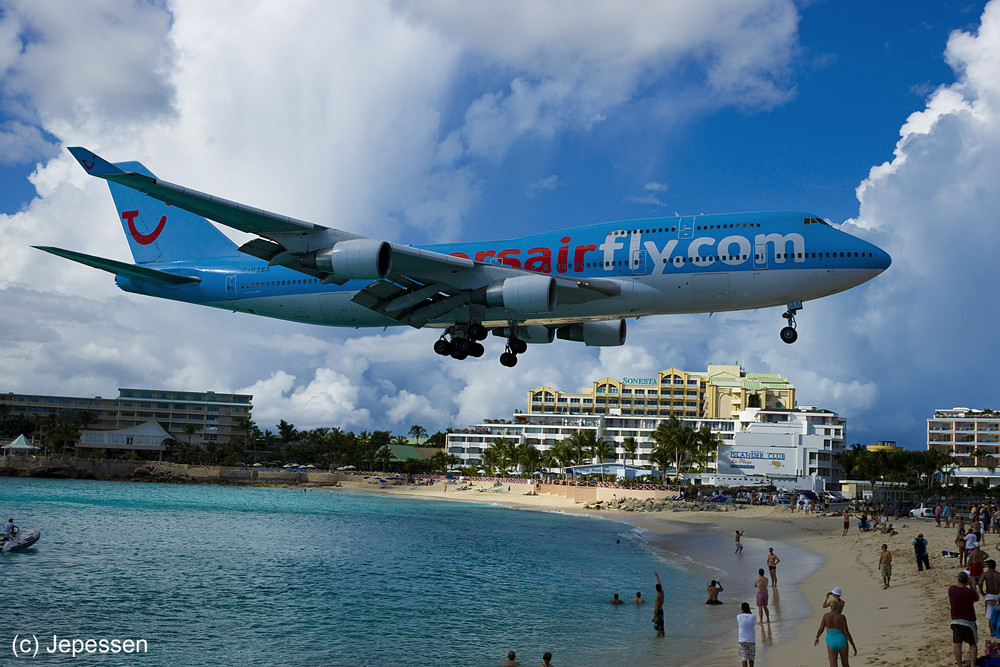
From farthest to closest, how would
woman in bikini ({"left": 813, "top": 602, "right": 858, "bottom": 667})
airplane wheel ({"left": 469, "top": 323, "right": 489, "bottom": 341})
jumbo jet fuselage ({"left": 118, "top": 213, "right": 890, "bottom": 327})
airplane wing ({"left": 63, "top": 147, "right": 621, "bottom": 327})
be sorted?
airplane wheel ({"left": 469, "top": 323, "right": 489, "bottom": 341}) → jumbo jet fuselage ({"left": 118, "top": 213, "right": 890, "bottom": 327}) → airplane wing ({"left": 63, "top": 147, "right": 621, "bottom": 327}) → woman in bikini ({"left": 813, "top": 602, "right": 858, "bottom": 667})

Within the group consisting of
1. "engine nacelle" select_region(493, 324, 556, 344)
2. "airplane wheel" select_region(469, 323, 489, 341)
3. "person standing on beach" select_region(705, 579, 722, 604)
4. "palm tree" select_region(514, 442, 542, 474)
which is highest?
"engine nacelle" select_region(493, 324, 556, 344)

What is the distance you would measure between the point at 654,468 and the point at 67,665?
130043 millimetres

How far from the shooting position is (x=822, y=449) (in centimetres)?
12394

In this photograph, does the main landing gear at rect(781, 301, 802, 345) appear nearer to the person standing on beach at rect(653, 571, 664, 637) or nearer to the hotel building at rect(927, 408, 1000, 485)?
the person standing on beach at rect(653, 571, 664, 637)

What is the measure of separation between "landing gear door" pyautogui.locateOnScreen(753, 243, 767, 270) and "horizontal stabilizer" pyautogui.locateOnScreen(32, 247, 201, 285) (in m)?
24.3

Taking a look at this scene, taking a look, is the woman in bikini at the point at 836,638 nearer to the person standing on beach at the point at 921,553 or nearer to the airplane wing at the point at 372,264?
the airplane wing at the point at 372,264

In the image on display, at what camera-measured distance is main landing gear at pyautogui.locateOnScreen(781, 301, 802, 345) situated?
3012 cm

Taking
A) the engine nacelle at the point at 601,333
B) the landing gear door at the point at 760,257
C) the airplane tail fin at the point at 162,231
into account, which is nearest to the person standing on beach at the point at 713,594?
the engine nacelle at the point at 601,333

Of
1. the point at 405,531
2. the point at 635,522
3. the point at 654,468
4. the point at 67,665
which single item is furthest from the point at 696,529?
the point at 654,468

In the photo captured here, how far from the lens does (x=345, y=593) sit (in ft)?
149

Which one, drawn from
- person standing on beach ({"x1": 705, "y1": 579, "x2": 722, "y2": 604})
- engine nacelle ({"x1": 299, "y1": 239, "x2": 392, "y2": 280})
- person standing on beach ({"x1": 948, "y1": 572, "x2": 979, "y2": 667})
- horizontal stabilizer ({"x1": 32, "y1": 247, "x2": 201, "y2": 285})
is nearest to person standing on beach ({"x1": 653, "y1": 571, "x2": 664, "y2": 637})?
person standing on beach ({"x1": 705, "y1": 579, "x2": 722, "y2": 604})

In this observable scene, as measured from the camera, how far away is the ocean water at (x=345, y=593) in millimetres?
31094

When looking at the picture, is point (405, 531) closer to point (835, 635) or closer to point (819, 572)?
point (819, 572)

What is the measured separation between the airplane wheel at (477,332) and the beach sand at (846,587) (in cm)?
1455
